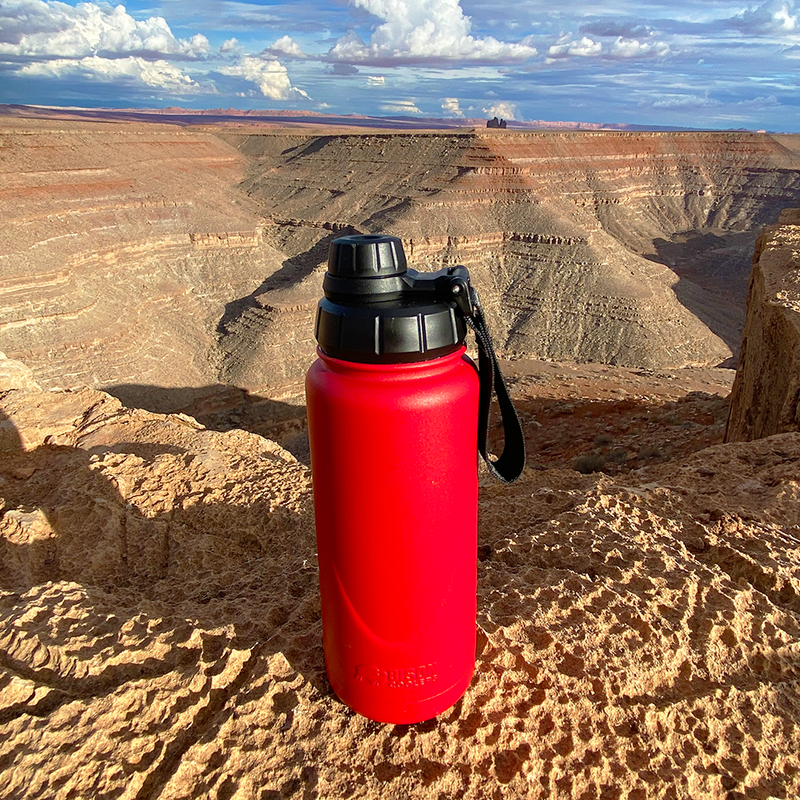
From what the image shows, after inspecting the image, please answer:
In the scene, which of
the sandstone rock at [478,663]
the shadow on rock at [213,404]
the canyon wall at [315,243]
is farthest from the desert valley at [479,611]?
the canyon wall at [315,243]

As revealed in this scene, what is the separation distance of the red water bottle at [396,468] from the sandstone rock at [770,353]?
20.8 feet

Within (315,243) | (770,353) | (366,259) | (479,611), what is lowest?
(315,243)

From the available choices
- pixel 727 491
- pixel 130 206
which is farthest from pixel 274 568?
pixel 130 206

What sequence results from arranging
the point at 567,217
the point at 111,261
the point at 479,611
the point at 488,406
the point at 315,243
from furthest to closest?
the point at 315,243 < the point at 567,217 < the point at 111,261 < the point at 479,611 < the point at 488,406

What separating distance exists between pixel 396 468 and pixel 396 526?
0.23m

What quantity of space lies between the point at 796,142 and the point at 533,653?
79.8m

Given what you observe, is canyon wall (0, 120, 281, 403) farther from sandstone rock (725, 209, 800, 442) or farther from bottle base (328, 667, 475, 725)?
bottle base (328, 667, 475, 725)

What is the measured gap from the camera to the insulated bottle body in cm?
186

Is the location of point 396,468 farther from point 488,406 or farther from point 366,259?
point 366,259

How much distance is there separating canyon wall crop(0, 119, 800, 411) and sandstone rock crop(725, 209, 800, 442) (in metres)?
20.1

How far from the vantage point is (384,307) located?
1.84 m

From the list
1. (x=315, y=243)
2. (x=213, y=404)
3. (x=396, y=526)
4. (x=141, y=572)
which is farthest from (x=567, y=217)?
(x=396, y=526)

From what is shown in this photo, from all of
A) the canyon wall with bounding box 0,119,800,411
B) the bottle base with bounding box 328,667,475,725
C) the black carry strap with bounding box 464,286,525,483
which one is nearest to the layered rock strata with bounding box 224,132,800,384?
the canyon wall with bounding box 0,119,800,411

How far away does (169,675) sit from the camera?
249 centimetres
